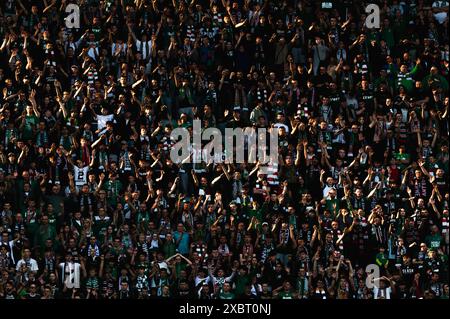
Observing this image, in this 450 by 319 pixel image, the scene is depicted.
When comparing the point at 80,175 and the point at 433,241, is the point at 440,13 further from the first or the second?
the point at 80,175

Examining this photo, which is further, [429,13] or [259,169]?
[429,13]

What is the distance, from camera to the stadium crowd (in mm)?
35781

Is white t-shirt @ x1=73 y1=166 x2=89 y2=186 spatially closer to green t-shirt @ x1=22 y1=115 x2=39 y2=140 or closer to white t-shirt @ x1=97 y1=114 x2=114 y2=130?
white t-shirt @ x1=97 y1=114 x2=114 y2=130

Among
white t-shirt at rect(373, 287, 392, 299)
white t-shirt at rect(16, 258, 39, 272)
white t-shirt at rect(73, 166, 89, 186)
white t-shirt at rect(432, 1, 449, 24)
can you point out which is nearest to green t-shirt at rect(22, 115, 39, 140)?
white t-shirt at rect(73, 166, 89, 186)

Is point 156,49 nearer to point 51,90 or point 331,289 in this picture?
point 51,90

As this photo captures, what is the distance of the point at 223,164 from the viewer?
37344 millimetres

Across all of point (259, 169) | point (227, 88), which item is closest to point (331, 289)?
point (259, 169)

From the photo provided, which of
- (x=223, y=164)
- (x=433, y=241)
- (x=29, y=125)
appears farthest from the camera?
(x=29, y=125)

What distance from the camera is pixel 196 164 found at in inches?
1474

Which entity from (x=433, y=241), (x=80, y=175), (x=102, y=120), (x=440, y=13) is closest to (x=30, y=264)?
(x=80, y=175)

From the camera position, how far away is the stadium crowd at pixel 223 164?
3578 cm

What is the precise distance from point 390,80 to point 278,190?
408 centimetres

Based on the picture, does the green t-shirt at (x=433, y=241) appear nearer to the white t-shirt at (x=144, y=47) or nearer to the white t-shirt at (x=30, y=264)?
the white t-shirt at (x=144, y=47)

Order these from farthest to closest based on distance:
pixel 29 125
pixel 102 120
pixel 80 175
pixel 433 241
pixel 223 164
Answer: pixel 102 120
pixel 29 125
pixel 223 164
pixel 80 175
pixel 433 241
